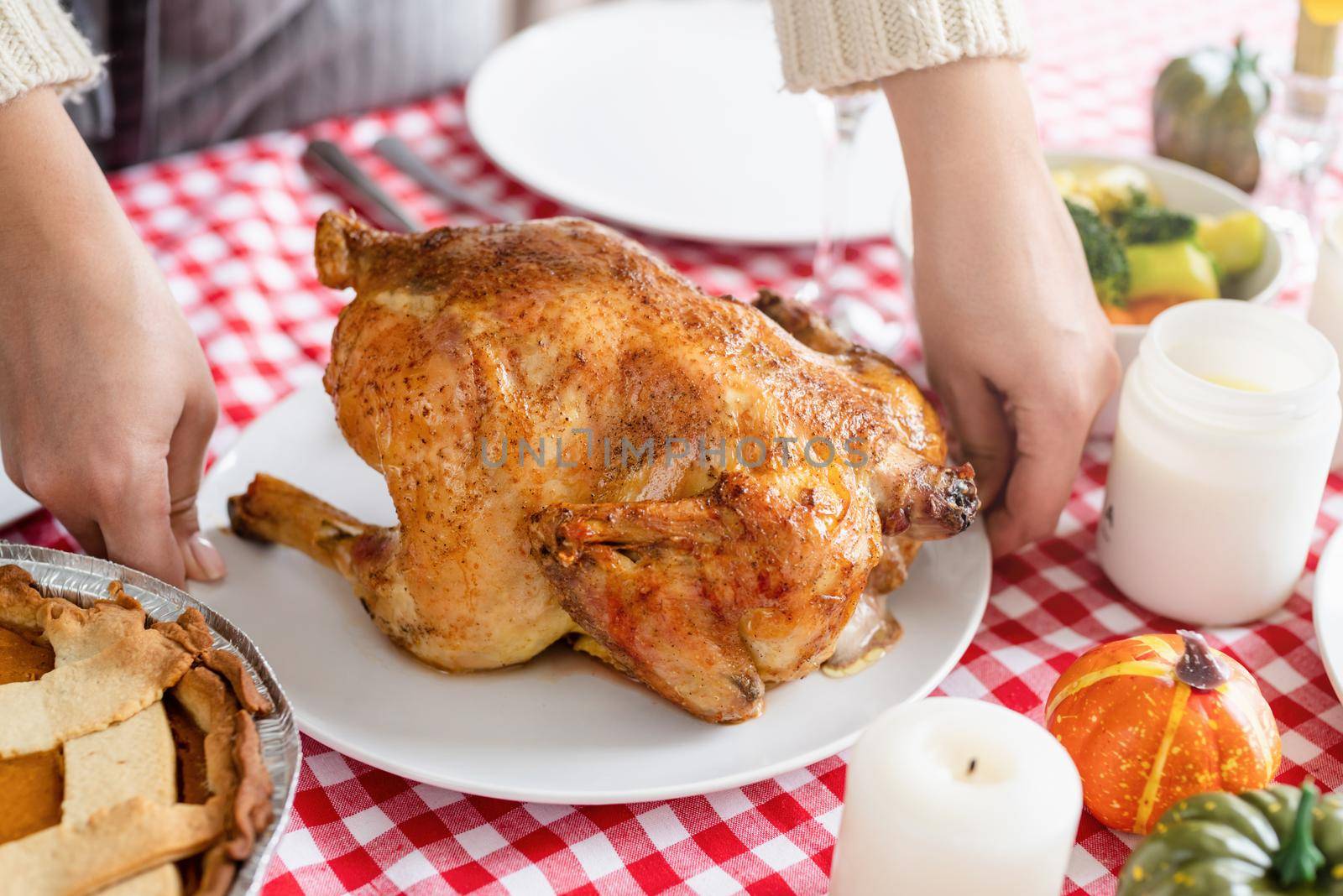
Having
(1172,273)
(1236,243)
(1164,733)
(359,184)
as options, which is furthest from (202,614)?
(1236,243)

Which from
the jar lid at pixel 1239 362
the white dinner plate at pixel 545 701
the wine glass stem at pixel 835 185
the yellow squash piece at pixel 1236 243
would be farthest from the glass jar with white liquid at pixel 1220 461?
the wine glass stem at pixel 835 185

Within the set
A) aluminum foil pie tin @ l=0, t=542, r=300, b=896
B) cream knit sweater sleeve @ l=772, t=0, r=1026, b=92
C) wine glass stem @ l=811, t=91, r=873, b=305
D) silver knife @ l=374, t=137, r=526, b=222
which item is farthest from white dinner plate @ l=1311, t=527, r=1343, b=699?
silver knife @ l=374, t=137, r=526, b=222

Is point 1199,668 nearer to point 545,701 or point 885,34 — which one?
point 545,701

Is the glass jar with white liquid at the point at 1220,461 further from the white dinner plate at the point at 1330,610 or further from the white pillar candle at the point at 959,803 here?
the white pillar candle at the point at 959,803

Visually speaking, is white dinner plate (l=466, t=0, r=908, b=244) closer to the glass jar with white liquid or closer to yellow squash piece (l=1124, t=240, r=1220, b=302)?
yellow squash piece (l=1124, t=240, r=1220, b=302)

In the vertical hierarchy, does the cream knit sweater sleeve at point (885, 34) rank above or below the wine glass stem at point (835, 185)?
above

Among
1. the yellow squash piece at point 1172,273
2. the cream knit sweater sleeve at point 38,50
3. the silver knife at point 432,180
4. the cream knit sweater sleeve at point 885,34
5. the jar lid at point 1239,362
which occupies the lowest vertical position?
the silver knife at point 432,180

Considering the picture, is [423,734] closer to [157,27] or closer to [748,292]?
[748,292]
